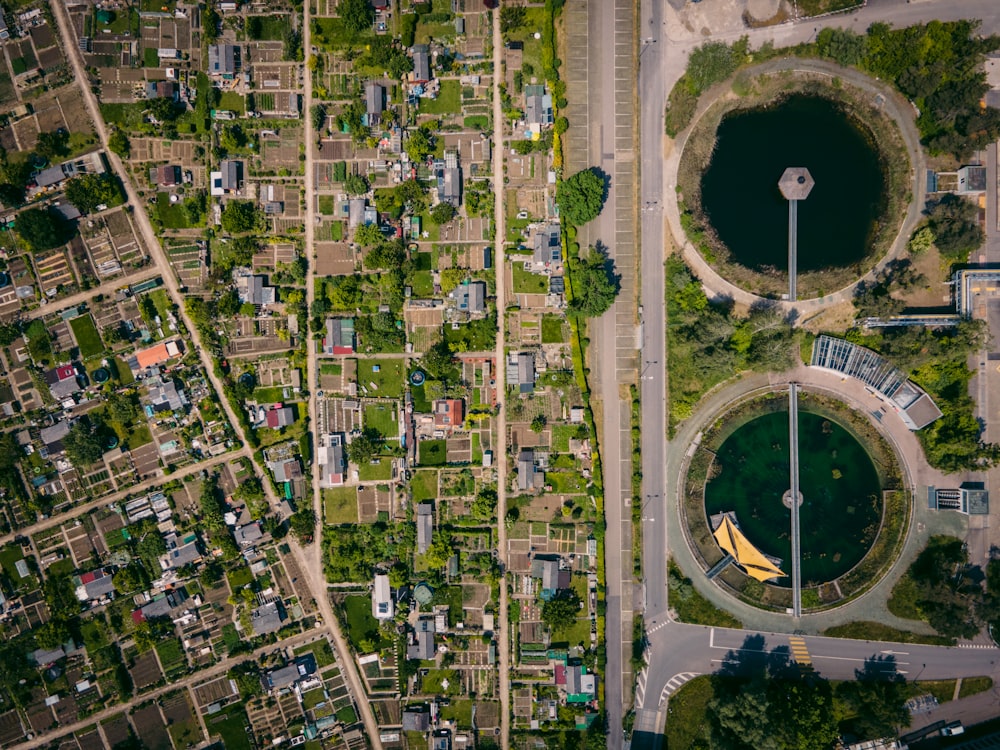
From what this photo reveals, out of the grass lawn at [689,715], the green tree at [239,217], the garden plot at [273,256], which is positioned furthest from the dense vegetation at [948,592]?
A: the green tree at [239,217]

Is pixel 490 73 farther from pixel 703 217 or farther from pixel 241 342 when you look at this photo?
pixel 241 342

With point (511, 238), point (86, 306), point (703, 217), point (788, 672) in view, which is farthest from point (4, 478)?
point (788, 672)

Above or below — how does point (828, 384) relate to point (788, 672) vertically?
above

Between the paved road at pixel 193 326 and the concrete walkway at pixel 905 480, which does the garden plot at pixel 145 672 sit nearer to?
the paved road at pixel 193 326

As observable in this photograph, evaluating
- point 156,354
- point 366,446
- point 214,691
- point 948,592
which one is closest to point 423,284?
point 366,446

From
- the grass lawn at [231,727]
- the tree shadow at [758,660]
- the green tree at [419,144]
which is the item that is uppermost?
the green tree at [419,144]
